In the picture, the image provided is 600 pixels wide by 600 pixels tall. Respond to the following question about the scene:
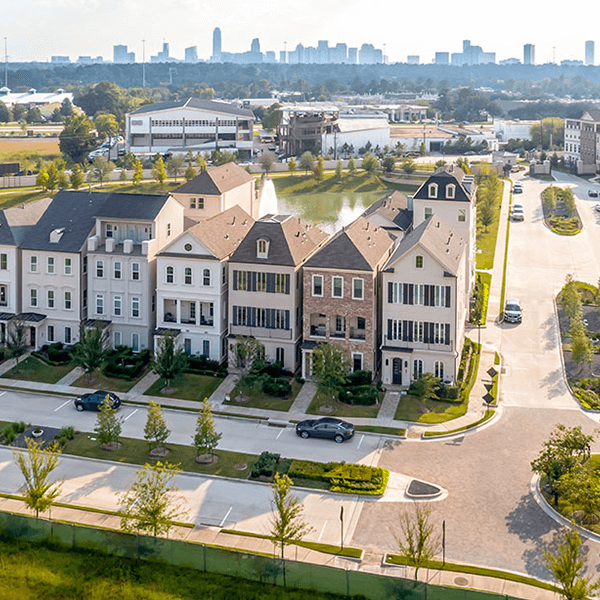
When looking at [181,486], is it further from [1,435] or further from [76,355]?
[76,355]

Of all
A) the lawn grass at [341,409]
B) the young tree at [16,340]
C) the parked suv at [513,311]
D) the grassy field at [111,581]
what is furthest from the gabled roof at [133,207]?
the grassy field at [111,581]

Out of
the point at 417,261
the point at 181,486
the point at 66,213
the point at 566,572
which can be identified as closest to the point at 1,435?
the point at 181,486

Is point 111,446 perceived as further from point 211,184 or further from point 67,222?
point 211,184

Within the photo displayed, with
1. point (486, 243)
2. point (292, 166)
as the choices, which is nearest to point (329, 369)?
point (486, 243)

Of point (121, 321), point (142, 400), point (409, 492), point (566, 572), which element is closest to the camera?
point (566, 572)

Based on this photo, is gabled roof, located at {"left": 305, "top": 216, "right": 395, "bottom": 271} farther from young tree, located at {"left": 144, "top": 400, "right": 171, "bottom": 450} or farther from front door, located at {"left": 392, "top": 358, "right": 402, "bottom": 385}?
young tree, located at {"left": 144, "top": 400, "right": 171, "bottom": 450}

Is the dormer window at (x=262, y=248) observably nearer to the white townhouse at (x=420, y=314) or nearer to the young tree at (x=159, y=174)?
the white townhouse at (x=420, y=314)
